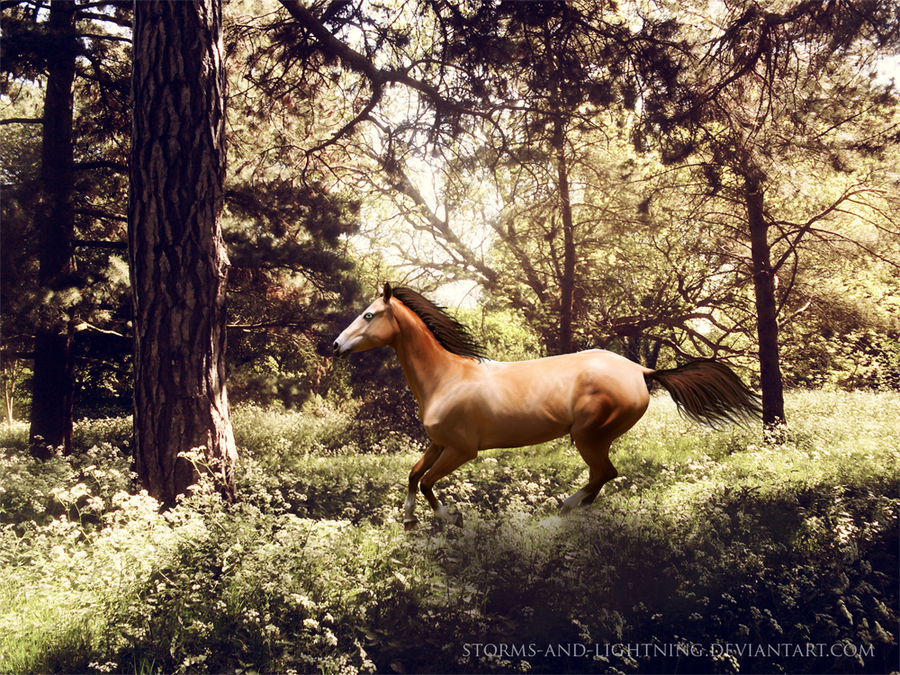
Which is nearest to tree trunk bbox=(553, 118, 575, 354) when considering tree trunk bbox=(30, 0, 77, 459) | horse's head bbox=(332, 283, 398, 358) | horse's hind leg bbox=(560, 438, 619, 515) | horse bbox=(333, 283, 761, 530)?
horse bbox=(333, 283, 761, 530)

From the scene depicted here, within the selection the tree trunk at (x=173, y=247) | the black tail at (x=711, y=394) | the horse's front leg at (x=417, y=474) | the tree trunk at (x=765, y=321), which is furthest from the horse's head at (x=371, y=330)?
the tree trunk at (x=765, y=321)

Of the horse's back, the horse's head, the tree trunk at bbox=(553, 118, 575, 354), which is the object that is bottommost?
the horse's back

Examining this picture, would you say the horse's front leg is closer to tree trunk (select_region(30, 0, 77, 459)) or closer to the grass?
the grass

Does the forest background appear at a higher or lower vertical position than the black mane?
higher

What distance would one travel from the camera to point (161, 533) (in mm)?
4668

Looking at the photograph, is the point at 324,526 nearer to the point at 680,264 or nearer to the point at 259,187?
the point at 259,187

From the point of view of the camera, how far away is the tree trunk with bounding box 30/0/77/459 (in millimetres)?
10141

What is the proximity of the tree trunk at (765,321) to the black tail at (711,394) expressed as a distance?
24.5ft

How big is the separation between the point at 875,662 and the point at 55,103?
14.3m

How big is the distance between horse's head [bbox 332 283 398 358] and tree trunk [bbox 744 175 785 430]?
8.90 metres

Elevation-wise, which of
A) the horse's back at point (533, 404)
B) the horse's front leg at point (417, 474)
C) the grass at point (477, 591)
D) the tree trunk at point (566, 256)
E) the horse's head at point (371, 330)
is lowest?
the grass at point (477, 591)

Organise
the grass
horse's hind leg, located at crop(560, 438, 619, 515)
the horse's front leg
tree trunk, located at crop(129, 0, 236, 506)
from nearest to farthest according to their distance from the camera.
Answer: horse's hind leg, located at crop(560, 438, 619, 515) → the horse's front leg → the grass → tree trunk, located at crop(129, 0, 236, 506)

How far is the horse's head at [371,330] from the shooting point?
3.14 metres

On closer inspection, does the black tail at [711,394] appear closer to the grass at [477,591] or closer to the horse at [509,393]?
the horse at [509,393]
